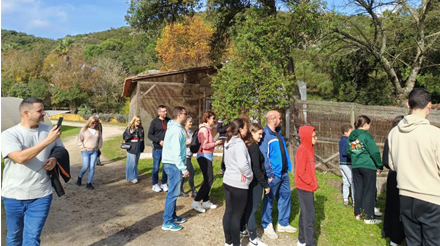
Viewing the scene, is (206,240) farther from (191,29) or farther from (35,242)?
(191,29)

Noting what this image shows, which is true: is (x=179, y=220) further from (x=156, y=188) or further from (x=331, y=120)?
(x=331, y=120)

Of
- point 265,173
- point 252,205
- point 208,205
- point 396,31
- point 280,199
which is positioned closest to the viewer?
point 252,205

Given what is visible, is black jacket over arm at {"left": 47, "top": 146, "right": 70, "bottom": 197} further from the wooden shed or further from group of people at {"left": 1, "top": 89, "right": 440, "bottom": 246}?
the wooden shed

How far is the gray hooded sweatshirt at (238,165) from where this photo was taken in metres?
3.99

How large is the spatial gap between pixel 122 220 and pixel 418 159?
473 centimetres

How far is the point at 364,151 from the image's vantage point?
5027 mm

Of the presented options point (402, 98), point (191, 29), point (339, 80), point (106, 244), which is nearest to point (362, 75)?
point (339, 80)

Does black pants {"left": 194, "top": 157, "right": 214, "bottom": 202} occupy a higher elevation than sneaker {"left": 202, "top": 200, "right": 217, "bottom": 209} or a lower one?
higher

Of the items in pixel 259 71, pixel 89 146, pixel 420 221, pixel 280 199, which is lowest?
pixel 280 199

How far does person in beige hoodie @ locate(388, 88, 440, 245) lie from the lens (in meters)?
2.87

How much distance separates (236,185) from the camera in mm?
4023

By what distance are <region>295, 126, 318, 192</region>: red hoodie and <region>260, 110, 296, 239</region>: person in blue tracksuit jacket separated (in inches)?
17.1

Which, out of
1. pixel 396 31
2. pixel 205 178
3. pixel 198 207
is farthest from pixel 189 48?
pixel 198 207

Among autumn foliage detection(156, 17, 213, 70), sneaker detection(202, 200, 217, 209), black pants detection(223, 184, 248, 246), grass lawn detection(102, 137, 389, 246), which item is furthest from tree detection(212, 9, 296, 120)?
autumn foliage detection(156, 17, 213, 70)
